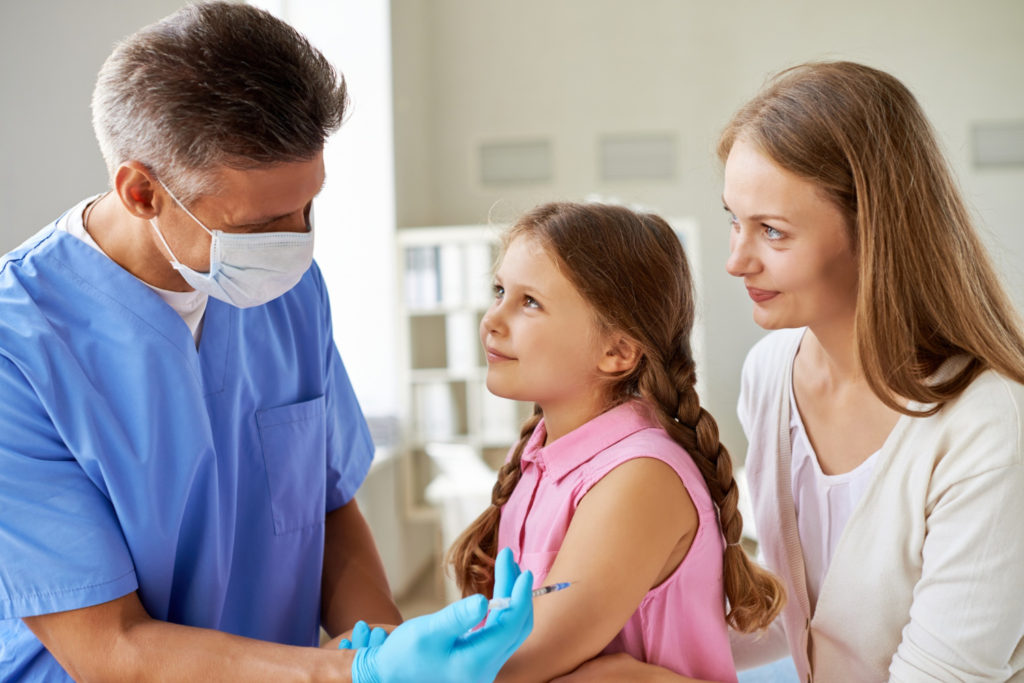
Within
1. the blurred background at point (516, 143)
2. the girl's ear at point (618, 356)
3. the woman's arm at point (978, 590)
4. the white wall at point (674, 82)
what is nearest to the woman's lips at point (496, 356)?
the girl's ear at point (618, 356)

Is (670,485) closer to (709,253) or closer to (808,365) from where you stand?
(808,365)

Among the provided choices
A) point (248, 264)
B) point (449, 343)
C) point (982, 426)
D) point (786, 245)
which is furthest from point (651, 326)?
point (449, 343)

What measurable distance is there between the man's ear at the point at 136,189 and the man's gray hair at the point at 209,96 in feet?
0.04

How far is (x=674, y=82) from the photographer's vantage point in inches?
207

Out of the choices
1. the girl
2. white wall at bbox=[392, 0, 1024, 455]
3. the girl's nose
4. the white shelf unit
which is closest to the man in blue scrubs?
the girl

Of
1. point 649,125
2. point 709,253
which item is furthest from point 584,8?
point 709,253

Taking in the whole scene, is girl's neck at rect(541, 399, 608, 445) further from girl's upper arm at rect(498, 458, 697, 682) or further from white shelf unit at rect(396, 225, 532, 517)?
white shelf unit at rect(396, 225, 532, 517)

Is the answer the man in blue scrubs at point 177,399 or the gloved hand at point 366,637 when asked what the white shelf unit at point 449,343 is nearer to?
the man in blue scrubs at point 177,399

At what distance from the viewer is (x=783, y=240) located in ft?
3.68

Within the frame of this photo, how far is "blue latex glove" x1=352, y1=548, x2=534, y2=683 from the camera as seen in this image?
2.83ft

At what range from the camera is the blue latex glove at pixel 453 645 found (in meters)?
0.86

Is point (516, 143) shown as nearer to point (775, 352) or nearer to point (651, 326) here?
point (775, 352)

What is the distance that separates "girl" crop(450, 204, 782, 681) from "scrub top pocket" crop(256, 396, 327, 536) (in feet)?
0.73

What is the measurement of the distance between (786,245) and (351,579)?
29.1 inches
